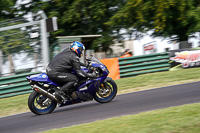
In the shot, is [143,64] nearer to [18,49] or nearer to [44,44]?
[44,44]

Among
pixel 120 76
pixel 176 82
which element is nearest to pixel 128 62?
pixel 120 76

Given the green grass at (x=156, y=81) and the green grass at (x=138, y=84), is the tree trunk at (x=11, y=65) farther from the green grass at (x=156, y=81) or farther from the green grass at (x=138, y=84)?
the green grass at (x=156, y=81)

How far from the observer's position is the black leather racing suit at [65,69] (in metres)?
6.84

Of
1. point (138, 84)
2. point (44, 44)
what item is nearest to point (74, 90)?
point (138, 84)

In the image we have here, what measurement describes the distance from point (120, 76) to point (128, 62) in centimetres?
77

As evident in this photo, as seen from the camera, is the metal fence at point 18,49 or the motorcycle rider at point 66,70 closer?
the motorcycle rider at point 66,70

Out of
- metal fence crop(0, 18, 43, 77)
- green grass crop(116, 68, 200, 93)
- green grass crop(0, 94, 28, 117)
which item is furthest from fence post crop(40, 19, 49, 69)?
green grass crop(116, 68, 200, 93)

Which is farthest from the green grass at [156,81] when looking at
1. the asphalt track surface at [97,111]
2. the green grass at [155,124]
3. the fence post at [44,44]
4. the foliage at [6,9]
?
the foliage at [6,9]

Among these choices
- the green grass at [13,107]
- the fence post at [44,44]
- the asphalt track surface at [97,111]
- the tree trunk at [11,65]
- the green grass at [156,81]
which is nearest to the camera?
the asphalt track surface at [97,111]

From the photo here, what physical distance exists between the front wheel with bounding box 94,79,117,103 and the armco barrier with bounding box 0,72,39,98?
4.38 m

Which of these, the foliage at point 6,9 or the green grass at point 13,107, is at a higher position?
the foliage at point 6,9

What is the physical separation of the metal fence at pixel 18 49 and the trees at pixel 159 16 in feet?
23.1

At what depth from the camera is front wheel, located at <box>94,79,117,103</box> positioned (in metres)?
7.41

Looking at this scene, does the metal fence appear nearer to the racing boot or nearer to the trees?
the racing boot
